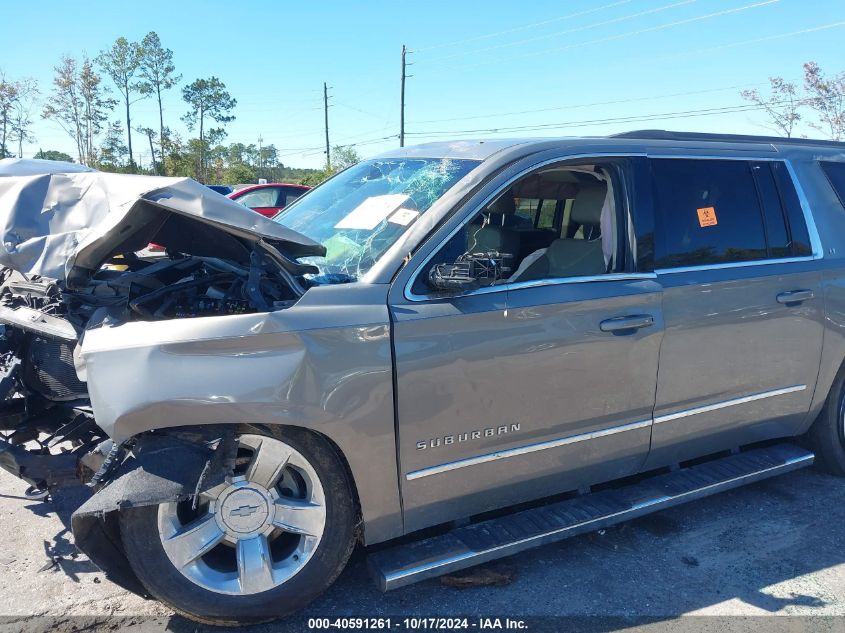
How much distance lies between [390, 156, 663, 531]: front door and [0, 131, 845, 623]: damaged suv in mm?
11

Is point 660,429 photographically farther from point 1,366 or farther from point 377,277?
point 1,366

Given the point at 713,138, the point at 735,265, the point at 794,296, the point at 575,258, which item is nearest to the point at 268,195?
the point at 713,138

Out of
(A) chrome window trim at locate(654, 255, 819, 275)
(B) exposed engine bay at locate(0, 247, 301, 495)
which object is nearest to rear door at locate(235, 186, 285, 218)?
(B) exposed engine bay at locate(0, 247, 301, 495)

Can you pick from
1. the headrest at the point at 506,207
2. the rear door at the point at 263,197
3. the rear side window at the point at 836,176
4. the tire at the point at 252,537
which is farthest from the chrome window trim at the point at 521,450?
the rear door at the point at 263,197

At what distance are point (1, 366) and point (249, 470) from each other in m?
1.38

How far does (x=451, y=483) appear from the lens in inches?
109

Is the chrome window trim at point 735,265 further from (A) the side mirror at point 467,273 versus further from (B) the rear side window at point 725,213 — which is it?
(A) the side mirror at point 467,273

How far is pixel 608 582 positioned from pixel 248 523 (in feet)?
5.48

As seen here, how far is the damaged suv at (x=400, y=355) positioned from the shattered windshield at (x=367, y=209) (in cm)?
2

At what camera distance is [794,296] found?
3564 millimetres

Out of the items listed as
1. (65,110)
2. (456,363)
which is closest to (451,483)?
(456,363)

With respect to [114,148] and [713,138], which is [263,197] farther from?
[114,148]

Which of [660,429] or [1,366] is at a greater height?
[1,366]

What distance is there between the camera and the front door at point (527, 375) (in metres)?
2.64
